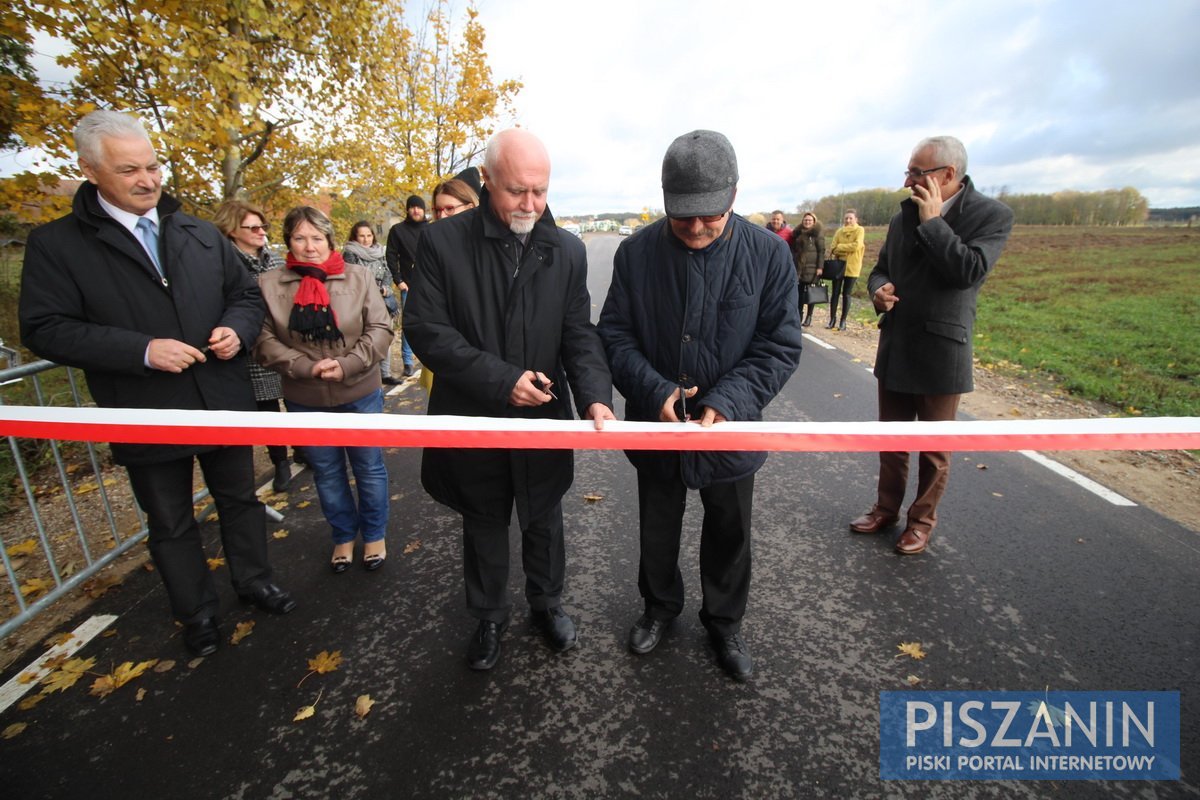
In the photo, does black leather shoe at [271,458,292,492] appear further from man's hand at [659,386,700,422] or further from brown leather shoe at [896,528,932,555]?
brown leather shoe at [896,528,932,555]

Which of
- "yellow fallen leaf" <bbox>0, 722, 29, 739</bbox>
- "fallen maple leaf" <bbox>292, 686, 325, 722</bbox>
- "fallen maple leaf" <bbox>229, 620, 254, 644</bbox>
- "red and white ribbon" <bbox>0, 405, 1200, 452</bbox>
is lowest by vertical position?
"fallen maple leaf" <bbox>292, 686, 325, 722</bbox>

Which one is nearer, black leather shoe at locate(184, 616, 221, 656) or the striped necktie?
the striped necktie

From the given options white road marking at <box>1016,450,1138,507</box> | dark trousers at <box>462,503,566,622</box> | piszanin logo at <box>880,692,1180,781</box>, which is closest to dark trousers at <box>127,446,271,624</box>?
dark trousers at <box>462,503,566,622</box>

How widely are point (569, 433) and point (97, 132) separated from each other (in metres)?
2.10

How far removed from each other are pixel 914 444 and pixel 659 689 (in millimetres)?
1400

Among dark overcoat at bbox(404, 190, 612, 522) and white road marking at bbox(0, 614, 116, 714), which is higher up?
dark overcoat at bbox(404, 190, 612, 522)

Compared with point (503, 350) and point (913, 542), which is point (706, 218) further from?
point (913, 542)

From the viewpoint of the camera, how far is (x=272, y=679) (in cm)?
248

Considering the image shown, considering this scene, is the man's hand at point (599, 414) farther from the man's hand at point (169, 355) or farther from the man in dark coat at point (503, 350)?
the man's hand at point (169, 355)

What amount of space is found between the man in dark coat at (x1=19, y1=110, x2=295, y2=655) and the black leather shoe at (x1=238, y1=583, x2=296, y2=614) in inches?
3.2

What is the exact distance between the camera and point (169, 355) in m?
2.28

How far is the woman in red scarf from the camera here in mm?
3000

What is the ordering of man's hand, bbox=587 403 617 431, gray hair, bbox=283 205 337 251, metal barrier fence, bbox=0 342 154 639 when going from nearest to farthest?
man's hand, bbox=587 403 617 431 < metal barrier fence, bbox=0 342 154 639 < gray hair, bbox=283 205 337 251

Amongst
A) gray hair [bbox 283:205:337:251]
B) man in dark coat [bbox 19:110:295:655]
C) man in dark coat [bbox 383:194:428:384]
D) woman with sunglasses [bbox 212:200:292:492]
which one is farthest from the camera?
man in dark coat [bbox 383:194:428:384]
